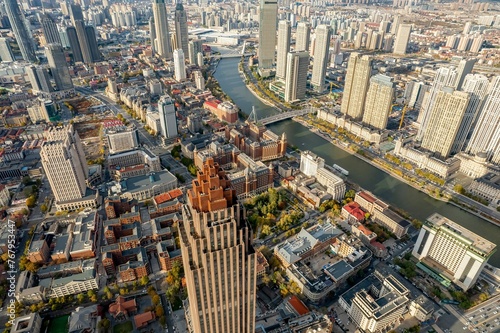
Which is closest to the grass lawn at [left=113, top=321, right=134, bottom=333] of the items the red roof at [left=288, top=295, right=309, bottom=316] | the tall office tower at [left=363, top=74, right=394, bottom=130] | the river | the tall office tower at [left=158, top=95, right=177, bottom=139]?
the red roof at [left=288, top=295, right=309, bottom=316]

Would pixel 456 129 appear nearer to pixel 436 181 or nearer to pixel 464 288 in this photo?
pixel 436 181

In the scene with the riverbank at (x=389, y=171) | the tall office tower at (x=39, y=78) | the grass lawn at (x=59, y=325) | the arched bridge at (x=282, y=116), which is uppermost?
the tall office tower at (x=39, y=78)

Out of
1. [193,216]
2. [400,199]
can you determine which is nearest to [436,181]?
[400,199]

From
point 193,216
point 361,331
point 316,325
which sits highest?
point 193,216

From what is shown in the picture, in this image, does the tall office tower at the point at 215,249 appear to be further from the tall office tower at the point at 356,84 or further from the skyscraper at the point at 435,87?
the tall office tower at the point at 356,84

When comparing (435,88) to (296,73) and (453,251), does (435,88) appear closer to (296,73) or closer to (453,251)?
(296,73)

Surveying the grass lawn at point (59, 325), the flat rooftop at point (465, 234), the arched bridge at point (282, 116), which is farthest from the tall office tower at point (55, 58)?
the flat rooftop at point (465, 234)

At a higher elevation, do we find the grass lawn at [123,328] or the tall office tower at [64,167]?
the tall office tower at [64,167]

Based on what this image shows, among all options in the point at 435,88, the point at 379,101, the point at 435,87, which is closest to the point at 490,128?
the point at 435,88
